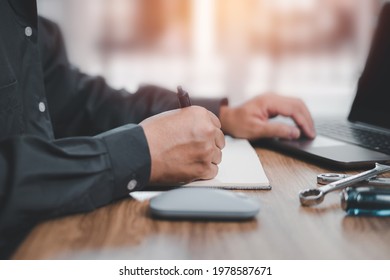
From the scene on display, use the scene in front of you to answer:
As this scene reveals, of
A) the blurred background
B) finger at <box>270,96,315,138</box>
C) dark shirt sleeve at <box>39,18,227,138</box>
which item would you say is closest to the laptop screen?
finger at <box>270,96,315,138</box>

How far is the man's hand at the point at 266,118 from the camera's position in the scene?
94 cm

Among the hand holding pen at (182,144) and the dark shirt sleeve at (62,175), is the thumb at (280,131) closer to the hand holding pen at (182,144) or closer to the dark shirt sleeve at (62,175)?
the hand holding pen at (182,144)

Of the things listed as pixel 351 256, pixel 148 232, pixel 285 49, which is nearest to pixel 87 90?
pixel 148 232

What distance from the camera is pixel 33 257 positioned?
A: 431 millimetres

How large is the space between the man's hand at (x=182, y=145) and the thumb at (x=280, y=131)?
0.28m

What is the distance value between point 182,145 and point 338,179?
0.21 metres

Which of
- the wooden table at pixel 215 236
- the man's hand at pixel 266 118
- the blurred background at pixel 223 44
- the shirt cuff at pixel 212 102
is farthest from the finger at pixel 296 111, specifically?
the blurred background at pixel 223 44

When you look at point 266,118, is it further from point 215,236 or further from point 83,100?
point 215,236

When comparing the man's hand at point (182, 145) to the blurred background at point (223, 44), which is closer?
the man's hand at point (182, 145)

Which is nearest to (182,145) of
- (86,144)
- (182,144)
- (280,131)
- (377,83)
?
(182,144)

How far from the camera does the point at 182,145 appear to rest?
2.13 ft

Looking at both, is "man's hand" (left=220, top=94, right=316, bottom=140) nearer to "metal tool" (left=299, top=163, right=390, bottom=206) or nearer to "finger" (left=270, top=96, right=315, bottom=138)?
"finger" (left=270, top=96, right=315, bottom=138)

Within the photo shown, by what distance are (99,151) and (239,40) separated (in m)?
1.43
